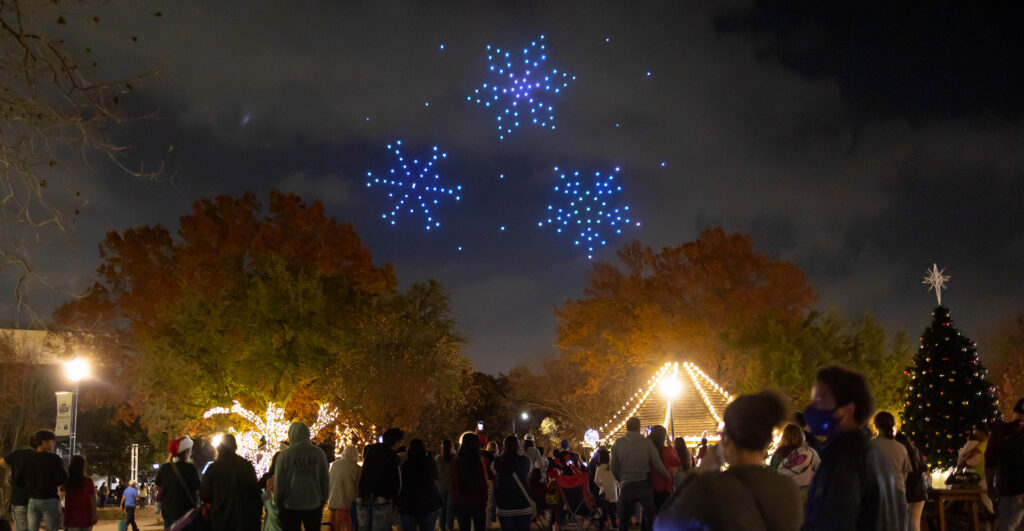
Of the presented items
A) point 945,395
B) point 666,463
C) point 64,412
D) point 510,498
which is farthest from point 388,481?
point 945,395

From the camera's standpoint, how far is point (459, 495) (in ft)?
35.1

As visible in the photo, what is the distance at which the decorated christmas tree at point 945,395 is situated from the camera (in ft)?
65.4

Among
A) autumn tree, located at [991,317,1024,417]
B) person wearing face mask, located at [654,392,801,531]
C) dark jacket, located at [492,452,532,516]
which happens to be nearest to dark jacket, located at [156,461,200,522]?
dark jacket, located at [492,452,532,516]

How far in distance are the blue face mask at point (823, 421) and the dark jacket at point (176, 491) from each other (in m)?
8.11

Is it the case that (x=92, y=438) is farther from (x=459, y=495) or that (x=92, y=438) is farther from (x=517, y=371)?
(x=459, y=495)

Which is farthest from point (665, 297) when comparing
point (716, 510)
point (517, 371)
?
point (716, 510)

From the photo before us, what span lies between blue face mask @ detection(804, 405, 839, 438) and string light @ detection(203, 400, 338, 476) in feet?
96.7

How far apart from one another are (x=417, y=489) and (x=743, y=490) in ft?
24.5

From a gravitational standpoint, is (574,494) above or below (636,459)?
below

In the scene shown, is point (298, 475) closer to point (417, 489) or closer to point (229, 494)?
point (229, 494)

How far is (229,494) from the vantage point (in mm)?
9375

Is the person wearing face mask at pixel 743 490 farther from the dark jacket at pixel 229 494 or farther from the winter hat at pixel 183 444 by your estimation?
the winter hat at pixel 183 444

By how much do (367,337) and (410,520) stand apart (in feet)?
74.3

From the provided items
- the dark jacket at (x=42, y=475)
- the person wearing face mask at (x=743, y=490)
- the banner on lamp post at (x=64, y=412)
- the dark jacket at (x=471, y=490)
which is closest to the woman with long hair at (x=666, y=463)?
the dark jacket at (x=471, y=490)
